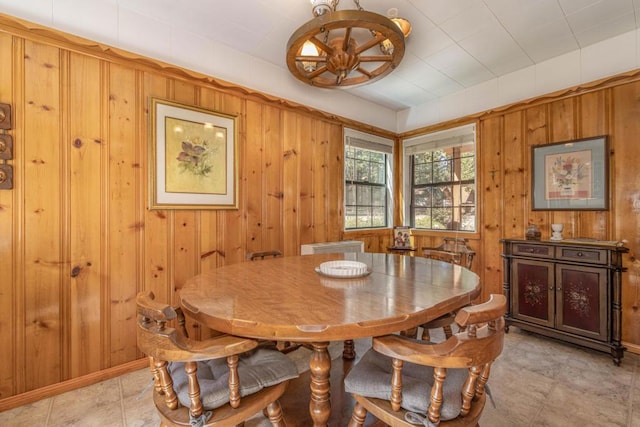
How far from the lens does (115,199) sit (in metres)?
2.10

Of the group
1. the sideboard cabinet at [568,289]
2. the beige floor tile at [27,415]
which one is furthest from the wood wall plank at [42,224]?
the sideboard cabinet at [568,289]

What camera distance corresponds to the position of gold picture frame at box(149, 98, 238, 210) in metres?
2.27

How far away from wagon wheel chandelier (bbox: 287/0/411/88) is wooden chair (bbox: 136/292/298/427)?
1260mm

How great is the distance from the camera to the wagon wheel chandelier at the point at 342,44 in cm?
122

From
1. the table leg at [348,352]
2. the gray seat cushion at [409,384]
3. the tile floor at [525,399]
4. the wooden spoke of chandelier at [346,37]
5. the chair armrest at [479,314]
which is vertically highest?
the wooden spoke of chandelier at [346,37]

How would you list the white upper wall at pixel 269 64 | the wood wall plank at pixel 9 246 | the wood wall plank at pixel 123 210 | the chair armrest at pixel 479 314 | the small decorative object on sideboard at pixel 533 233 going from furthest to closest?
the small decorative object on sideboard at pixel 533 233
the wood wall plank at pixel 123 210
the white upper wall at pixel 269 64
the wood wall plank at pixel 9 246
the chair armrest at pixel 479 314

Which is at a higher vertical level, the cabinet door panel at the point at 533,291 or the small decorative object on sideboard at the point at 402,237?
the small decorative object on sideboard at the point at 402,237

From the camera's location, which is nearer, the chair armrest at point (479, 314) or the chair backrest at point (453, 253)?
the chair armrest at point (479, 314)

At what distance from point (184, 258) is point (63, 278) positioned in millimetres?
756

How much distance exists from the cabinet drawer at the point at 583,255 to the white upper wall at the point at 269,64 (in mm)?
1589

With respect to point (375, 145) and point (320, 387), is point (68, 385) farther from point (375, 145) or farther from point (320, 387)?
point (375, 145)

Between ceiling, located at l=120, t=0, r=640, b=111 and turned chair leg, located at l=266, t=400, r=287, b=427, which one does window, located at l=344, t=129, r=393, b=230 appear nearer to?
ceiling, located at l=120, t=0, r=640, b=111

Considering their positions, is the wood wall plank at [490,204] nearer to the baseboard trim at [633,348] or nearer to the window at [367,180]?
the baseboard trim at [633,348]

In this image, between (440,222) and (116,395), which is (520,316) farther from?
(116,395)
